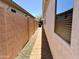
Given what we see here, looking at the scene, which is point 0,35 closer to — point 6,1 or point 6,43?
point 6,43

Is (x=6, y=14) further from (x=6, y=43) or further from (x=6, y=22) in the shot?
(x=6, y=43)

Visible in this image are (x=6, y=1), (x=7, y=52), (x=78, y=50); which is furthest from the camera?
(x=6, y=1)

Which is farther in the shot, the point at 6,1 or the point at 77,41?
the point at 6,1

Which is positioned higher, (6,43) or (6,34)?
(6,34)

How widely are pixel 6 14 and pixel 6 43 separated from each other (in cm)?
73

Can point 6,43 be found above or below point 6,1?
below

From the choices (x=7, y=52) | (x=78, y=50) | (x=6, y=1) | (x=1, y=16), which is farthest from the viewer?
(x=6, y=1)

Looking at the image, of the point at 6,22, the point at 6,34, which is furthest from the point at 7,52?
the point at 6,22

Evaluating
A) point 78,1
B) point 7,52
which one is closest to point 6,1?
point 7,52

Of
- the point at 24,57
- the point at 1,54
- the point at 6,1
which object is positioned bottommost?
the point at 24,57

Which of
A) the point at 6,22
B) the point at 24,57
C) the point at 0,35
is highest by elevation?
the point at 6,22

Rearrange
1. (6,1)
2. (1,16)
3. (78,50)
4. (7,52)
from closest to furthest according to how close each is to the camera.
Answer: (78,50)
(1,16)
(7,52)
(6,1)

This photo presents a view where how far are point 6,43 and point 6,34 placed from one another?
229 mm

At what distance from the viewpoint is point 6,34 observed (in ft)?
11.0
